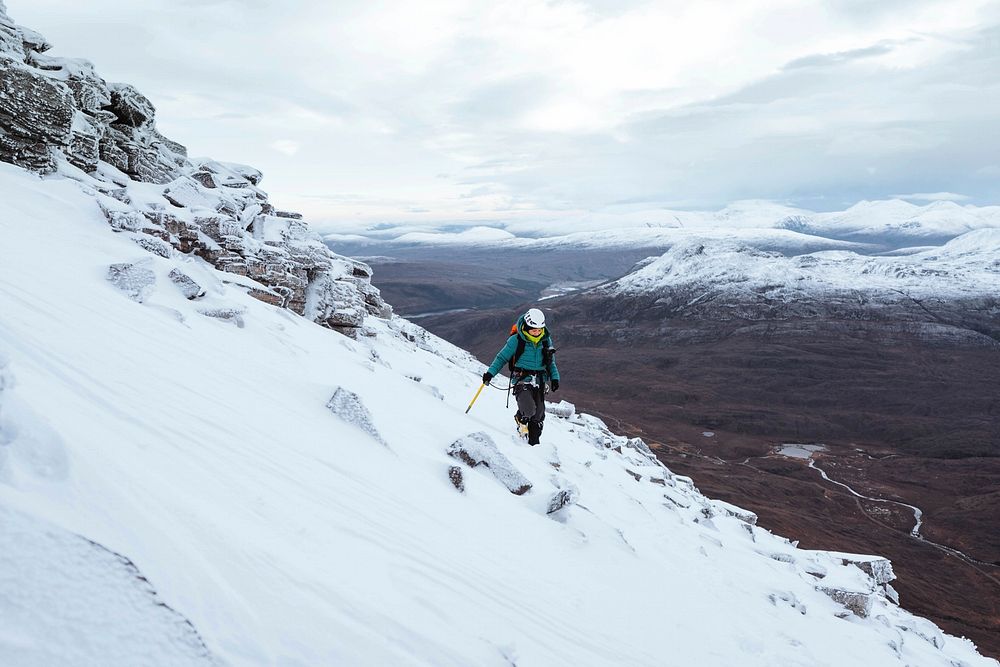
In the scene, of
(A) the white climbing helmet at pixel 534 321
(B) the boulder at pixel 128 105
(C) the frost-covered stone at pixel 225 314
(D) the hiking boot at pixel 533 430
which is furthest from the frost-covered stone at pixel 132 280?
(B) the boulder at pixel 128 105

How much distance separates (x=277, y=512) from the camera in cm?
457

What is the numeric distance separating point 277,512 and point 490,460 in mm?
5065

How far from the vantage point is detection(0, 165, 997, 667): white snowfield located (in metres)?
2.87

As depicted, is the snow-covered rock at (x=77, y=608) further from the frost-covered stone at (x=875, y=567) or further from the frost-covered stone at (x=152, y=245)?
the frost-covered stone at (x=875, y=567)

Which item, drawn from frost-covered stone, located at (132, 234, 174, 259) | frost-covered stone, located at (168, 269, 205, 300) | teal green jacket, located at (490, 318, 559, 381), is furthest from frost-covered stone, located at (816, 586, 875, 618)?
frost-covered stone, located at (132, 234, 174, 259)

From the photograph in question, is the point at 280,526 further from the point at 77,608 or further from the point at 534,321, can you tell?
the point at 534,321

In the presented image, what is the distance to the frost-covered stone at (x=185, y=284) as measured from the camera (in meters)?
11.7

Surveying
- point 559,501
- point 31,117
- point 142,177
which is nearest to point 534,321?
point 559,501

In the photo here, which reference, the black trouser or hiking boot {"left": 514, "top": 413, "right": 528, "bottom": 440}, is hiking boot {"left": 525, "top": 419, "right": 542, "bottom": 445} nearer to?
the black trouser

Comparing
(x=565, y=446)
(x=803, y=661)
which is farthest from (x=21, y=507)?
(x=565, y=446)

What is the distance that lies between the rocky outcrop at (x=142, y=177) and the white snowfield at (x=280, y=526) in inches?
106

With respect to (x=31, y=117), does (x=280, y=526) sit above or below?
below

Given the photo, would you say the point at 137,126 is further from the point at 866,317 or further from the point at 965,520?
the point at 866,317

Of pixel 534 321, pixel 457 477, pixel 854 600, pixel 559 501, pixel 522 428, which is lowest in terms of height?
pixel 854 600
